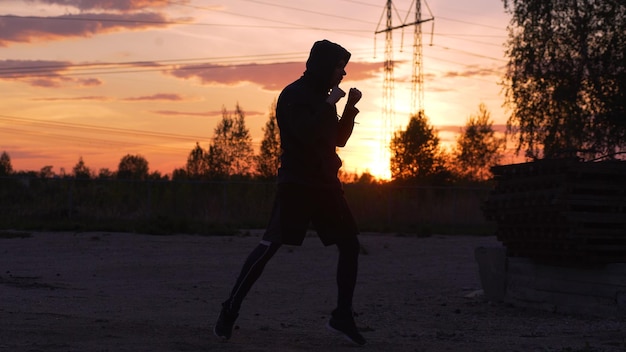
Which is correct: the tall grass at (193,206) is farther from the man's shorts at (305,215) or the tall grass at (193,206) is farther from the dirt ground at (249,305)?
the man's shorts at (305,215)

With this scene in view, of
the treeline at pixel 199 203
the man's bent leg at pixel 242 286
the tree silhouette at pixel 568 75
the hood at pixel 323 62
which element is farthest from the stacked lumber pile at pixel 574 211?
the tree silhouette at pixel 568 75

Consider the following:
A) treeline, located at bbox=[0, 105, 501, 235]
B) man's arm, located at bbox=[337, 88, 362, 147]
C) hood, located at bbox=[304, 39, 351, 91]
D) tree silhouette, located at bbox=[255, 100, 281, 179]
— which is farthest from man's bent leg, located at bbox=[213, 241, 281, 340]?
tree silhouette, located at bbox=[255, 100, 281, 179]

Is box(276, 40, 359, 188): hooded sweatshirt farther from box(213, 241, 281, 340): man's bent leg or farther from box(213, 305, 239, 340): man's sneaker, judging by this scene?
box(213, 305, 239, 340): man's sneaker

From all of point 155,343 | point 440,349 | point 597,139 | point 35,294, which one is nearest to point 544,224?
point 440,349

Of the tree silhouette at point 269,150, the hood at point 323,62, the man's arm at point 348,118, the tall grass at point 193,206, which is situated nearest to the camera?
the hood at point 323,62

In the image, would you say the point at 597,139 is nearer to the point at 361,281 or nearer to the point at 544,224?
the point at 361,281

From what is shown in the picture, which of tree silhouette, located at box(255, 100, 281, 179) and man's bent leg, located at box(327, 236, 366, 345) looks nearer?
man's bent leg, located at box(327, 236, 366, 345)

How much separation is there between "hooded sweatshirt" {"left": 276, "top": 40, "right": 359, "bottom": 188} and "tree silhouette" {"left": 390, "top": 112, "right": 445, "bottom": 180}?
161 ft

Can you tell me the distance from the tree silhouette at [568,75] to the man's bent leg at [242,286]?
93.9 feet

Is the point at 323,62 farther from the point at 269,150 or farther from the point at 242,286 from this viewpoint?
the point at 269,150

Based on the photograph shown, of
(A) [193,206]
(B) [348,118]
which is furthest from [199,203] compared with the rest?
(B) [348,118]

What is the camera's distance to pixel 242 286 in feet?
22.9

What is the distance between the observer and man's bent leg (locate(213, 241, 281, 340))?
6.89 m

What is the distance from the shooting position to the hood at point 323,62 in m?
7.06
